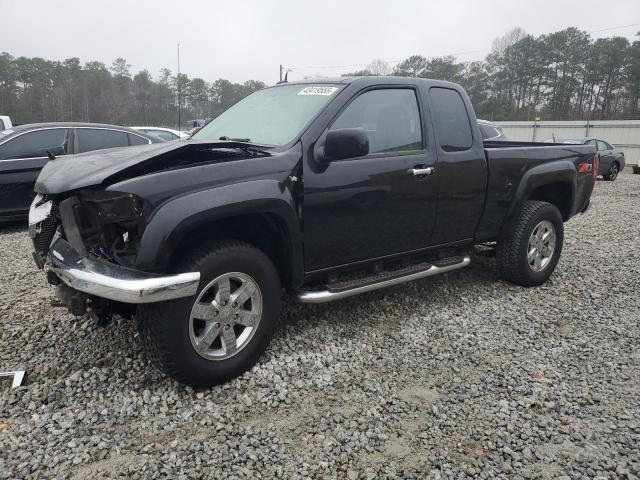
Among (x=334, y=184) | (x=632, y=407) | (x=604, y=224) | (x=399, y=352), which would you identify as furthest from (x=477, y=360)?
(x=604, y=224)

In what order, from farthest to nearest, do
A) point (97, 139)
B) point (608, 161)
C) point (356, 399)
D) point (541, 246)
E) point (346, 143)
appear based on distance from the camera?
point (608, 161) → point (97, 139) → point (541, 246) → point (346, 143) → point (356, 399)

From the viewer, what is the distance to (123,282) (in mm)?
2508

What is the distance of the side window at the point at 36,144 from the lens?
6938mm

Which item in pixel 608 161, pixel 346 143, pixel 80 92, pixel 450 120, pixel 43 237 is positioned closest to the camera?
pixel 346 143

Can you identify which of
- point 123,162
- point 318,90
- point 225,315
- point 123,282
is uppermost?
point 318,90

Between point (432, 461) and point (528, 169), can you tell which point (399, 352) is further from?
point (528, 169)

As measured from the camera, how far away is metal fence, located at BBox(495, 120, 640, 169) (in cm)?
2736

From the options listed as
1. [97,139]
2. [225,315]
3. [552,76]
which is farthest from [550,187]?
[552,76]

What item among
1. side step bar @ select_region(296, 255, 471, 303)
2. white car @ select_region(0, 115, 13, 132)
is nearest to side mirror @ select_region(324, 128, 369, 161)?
side step bar @ select_region(296, 255, 471, 303)

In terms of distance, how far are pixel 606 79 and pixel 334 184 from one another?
56.6m

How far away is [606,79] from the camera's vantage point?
49.2 m

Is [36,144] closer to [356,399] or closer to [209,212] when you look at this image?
[209,212]

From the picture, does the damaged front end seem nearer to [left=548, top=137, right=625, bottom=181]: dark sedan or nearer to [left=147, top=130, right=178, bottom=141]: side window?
[left=147, top=130, right=178, bottom=141]: side window

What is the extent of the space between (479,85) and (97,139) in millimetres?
56842
